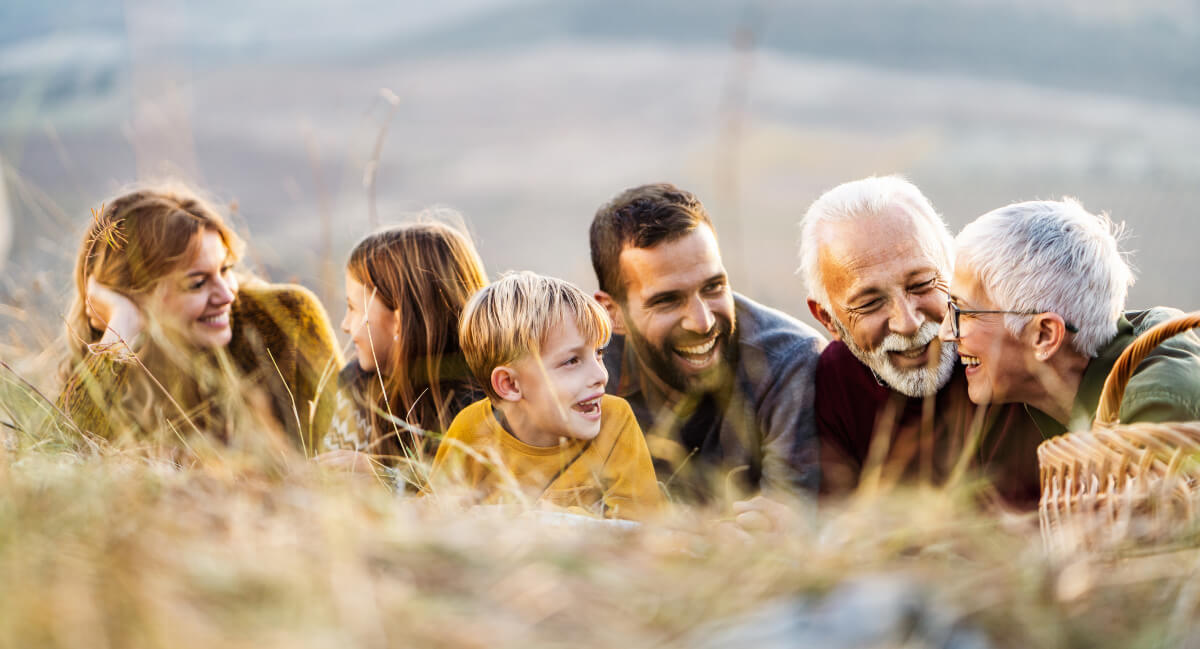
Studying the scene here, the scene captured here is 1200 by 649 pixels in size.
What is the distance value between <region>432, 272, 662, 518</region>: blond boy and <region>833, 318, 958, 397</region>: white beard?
849mm

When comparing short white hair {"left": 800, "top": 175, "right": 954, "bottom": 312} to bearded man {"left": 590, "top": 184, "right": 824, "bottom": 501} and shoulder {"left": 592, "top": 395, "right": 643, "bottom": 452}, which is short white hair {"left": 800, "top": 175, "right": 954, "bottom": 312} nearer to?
bearded man {"left": 590, "top": 184, "right": 824, "bottom": 501}

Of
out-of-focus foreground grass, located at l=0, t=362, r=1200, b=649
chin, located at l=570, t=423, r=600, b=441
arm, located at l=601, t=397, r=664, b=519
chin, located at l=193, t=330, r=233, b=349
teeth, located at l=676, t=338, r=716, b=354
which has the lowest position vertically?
arm, located at l=601, t=397, r=664, b=519

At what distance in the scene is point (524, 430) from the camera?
3035 millimetres

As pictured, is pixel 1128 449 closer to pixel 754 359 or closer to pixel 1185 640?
pixel 1185 640

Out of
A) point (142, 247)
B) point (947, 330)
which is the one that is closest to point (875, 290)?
point (947, 330)

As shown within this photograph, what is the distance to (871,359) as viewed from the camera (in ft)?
10.7

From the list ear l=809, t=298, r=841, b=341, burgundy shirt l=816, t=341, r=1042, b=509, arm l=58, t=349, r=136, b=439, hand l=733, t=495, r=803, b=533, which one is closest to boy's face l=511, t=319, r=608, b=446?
hand l=733, t=495, r=803, b=533

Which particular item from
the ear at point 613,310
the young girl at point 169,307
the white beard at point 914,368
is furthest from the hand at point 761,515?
the young girl at point 169,307

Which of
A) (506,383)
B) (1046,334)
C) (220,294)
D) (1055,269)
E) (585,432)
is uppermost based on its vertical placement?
(1055,269)

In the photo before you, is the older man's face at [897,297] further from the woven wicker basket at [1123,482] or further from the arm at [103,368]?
the arm at [103,368]

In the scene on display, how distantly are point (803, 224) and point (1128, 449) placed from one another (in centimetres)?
185

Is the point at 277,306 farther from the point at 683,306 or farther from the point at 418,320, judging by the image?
the point at 683,306

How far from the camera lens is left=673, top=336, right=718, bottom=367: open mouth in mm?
3338

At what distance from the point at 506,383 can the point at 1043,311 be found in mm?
1573
